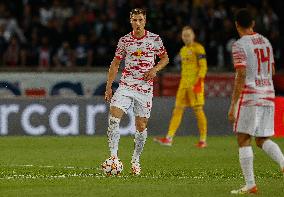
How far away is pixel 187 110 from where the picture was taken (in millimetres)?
21266

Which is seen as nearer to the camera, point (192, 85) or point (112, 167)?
point (112, 167)

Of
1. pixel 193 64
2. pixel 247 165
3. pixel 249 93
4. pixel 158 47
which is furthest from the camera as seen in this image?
pixel 193 64

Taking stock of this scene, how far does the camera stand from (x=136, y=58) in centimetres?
1320

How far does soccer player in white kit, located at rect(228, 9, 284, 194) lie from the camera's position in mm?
10641

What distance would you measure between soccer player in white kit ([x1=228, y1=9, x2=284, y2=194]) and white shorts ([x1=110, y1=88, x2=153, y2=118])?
2.59m

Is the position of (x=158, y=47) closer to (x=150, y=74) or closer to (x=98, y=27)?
(x=150, y=74)

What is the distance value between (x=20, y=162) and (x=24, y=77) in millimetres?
7381

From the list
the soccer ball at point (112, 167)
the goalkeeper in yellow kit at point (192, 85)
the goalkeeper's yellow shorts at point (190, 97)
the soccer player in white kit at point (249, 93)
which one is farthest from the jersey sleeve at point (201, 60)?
the soccer player in white kit at point (249, 93)

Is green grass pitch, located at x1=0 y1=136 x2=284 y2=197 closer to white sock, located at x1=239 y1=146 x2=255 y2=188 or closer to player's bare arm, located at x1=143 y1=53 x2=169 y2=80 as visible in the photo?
white sock, located at x1=239 y1=146 x2=255 y2=188

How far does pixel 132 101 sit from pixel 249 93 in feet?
8.99

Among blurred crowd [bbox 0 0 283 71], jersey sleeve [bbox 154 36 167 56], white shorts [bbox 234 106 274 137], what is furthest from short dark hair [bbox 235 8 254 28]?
blurred crowd [bbox 0 0 283 71]

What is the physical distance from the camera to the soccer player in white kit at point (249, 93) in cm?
1064

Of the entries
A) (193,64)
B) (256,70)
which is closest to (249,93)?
(256,70)

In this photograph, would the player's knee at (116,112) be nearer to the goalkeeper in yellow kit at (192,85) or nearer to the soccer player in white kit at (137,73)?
the soccer player in white kit at (137,73)
